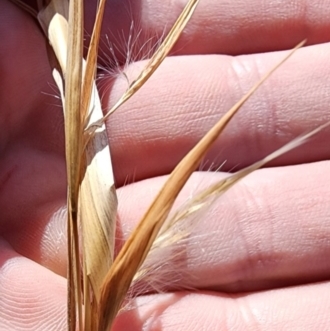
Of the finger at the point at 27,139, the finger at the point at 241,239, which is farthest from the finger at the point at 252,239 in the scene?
the finger at the point at 27,139

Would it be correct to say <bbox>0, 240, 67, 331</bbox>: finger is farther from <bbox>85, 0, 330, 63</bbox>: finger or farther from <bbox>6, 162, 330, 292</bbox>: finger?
<bbox>85, 0, 330, 63</bbox>: finger

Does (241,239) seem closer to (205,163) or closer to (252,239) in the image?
(252,239)

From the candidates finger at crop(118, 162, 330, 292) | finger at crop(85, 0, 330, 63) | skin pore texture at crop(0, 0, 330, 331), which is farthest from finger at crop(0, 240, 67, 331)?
finger at crop(85, 0, 330, 63)

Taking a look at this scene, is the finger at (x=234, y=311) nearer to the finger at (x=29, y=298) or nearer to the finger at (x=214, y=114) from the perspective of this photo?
the finger at (x=29, y=298)

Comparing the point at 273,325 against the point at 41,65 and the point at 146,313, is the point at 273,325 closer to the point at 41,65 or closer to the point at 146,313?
the point at 146,313

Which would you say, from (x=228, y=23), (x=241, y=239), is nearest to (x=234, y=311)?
(x=241, y=239)

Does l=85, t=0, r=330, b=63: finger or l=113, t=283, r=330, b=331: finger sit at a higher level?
l=85, t=0, r=330, b=63: finger

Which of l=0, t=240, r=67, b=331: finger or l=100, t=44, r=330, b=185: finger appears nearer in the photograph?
l=0, t=240, r=67, b=331: finger
